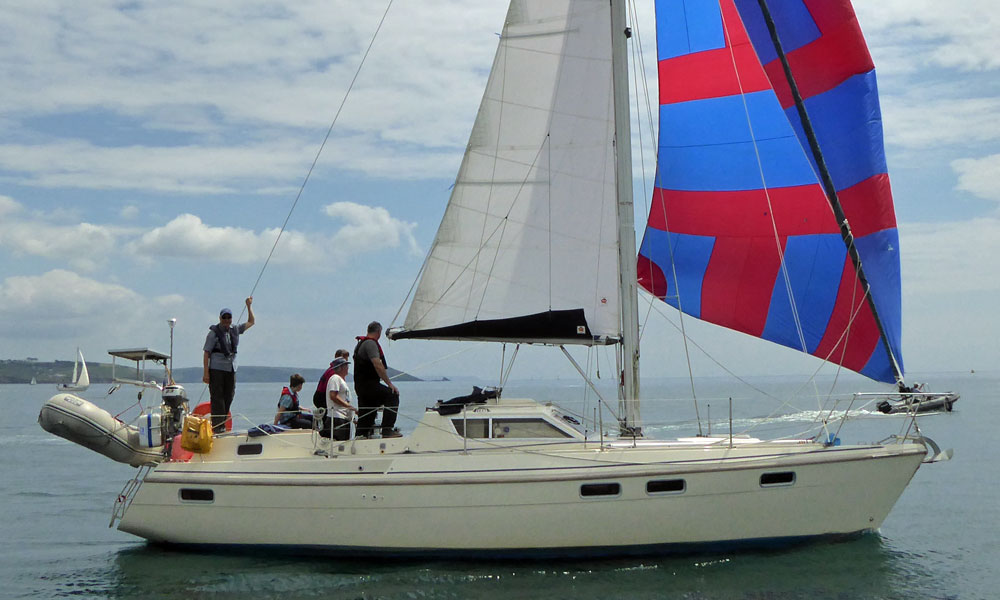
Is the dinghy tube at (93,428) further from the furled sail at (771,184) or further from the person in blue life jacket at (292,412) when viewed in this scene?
the furled sail at (771,184)

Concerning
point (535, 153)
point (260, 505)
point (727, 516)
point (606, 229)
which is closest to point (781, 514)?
point (727, 516)

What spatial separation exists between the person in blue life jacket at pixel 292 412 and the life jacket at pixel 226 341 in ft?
2.56

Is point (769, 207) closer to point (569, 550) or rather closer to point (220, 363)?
point (569, 550)

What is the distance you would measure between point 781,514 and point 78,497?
1215 centimetres

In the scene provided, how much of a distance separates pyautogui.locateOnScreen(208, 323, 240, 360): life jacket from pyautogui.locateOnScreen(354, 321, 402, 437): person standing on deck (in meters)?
1.69

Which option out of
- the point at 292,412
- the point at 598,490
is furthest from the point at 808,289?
the point at 292,412

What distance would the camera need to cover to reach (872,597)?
8461mm

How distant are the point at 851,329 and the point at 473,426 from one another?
433 cm

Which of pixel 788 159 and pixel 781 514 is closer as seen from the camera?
pixel 781 514

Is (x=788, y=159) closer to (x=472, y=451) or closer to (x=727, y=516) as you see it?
(x=727, y=516)

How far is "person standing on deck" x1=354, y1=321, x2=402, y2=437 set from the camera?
9727 millimetres

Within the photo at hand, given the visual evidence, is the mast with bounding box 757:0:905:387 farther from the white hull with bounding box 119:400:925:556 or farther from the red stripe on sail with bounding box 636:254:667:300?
the red stripe on sail with bounding box 636:254:667:300

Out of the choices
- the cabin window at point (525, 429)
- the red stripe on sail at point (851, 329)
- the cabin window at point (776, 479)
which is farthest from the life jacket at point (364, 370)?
the red stripe on sail at point (851, 329)

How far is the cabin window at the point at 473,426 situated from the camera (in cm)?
937
